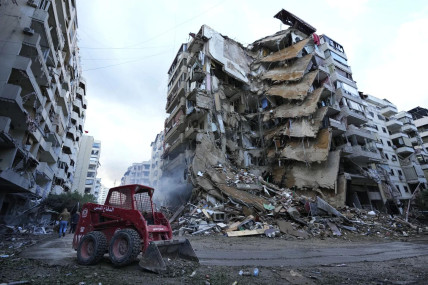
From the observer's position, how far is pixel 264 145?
27172 mm

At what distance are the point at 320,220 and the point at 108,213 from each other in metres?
13.8

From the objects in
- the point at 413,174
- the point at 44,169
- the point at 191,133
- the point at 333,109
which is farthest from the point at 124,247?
the point at 413,174

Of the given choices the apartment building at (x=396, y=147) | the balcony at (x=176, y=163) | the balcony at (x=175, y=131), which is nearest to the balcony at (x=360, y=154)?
the apartment building at (x=396, y=147)

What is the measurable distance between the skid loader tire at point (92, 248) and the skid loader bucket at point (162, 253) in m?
1.21

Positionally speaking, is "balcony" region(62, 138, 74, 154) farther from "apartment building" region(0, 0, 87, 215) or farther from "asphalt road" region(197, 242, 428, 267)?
"asphalt road" region(197, 242, 428, 267)

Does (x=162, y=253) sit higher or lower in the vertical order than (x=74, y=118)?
lower

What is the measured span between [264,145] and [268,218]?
45.3 feet

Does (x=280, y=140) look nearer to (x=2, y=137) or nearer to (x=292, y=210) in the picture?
(x=292, y=210)

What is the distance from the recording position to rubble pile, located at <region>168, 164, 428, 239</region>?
518 inches

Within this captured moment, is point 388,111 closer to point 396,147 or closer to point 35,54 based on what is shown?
point 396,147

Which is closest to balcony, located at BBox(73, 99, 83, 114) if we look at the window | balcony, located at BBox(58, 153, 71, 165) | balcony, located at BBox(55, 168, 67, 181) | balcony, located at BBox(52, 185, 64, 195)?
balcony, located at BBox(58, 153, 71, 165)

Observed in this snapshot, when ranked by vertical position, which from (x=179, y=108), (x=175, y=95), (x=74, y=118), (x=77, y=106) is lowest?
(x=179, y=108)

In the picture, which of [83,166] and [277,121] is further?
[83,166]

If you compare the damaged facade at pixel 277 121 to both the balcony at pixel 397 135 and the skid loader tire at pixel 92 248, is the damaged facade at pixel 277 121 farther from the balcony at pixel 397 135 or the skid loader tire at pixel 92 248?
the skid loader tire at pixel 92 248
